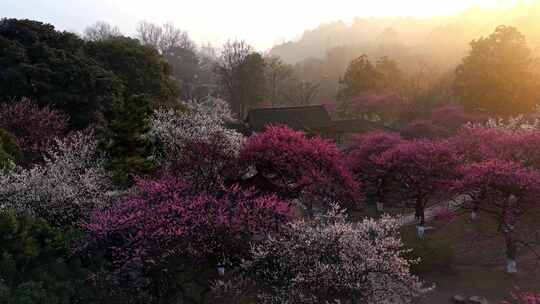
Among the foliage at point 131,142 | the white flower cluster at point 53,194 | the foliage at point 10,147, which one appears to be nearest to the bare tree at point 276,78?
the foliage at point 131,142

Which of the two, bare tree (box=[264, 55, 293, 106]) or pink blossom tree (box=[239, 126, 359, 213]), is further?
bare tree (box=[264, 55, 293, 106])

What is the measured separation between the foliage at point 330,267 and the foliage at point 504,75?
2145 cm

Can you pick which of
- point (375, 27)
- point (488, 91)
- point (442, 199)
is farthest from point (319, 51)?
point (442, 199)

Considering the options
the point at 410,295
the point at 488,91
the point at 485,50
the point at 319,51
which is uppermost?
the point at 319,51

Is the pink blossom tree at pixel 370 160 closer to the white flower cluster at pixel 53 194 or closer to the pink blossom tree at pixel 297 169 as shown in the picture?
the pink blossom tree at pixel 297 169

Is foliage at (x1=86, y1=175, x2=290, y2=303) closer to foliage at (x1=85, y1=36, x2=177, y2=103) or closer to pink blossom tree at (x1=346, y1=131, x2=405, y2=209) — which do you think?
pink blossom tree at (x1=346, y1=131, x2=405, y2=209)

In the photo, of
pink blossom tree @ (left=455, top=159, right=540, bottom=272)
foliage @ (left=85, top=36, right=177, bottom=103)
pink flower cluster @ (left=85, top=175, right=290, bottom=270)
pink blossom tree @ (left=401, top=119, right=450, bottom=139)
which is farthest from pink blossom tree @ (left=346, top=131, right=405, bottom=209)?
foliage @ (left=85, top=36, right=177, bottom=103)

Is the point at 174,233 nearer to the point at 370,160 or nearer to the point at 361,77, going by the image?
the point at 370,160

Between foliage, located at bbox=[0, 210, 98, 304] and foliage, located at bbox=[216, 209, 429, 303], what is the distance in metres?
3.58

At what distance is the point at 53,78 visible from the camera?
2319 centimetres

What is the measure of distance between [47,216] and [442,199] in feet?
47.8

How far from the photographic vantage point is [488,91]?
28.0m

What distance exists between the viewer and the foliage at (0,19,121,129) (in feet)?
74.7

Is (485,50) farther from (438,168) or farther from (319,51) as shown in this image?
(319,51)
